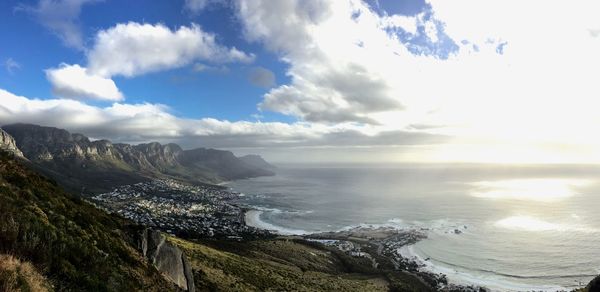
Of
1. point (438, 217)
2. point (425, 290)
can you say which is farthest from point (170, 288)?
point (438, 217)

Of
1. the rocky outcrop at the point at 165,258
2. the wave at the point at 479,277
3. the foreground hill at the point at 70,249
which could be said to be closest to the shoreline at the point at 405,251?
the wave at the point at 479,277

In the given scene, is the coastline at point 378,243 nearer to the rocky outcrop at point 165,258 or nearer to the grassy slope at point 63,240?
the rocky outcrop at point 165,258

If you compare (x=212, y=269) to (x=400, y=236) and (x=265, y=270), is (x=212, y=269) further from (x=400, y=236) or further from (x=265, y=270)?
(x=400, y=236)

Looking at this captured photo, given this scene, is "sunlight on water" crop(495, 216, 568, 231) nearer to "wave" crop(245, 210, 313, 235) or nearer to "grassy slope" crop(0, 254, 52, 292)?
"wave" crop(245, 210, 313, 235)

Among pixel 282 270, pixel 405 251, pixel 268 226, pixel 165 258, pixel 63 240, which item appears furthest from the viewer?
pixel 268 226

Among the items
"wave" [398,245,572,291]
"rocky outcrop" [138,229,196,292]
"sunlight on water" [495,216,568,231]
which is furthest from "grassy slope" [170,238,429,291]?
"sunlight on water" [495,216,568,231]

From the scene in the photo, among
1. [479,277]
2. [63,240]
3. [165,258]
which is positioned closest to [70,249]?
[63,240]

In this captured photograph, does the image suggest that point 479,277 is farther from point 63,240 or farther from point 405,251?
point 63,240
